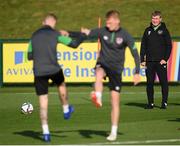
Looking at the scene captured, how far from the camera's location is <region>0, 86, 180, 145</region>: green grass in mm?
11812

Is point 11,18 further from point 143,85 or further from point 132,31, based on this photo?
point 143,85

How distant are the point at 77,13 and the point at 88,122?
2354 cm

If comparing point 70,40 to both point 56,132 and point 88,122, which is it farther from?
point 88,122

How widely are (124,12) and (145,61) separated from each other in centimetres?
2047

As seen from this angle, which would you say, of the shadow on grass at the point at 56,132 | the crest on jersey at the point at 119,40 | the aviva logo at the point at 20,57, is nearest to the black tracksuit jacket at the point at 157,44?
the shadow on grass at the point at 56,132

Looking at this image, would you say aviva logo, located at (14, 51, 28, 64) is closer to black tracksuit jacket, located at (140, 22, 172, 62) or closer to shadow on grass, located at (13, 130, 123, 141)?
black tracksuit jacket, located at (140, 22, 172, 62)

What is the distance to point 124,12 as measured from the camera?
36969mm

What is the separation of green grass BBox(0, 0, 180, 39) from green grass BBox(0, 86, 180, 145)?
15.8 m

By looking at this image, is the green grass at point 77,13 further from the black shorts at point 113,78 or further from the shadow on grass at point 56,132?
the black shorts at point 113,78

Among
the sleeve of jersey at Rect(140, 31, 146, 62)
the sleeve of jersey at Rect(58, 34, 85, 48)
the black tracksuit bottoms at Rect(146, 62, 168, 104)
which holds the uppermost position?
the sleeve of jersey at Rect(58, 34, 85, 48)

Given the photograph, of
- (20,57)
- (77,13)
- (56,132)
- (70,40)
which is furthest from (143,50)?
(77,13)

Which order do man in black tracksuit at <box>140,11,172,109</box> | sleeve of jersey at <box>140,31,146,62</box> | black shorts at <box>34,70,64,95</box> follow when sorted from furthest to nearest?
sleeve of jersey at <box>140,31,146,62</box> < man in black tracksuit at <box>140,11,172,109</box> < black shorts at <box>34,70,64,95</box>

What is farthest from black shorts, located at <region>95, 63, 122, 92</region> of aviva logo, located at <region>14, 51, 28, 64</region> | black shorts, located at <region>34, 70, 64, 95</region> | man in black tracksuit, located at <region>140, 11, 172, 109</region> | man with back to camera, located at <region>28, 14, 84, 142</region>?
aviva logo, located at <region>14, 51, 28, 64</region>

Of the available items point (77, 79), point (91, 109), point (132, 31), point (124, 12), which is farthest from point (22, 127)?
point (124, 12)
